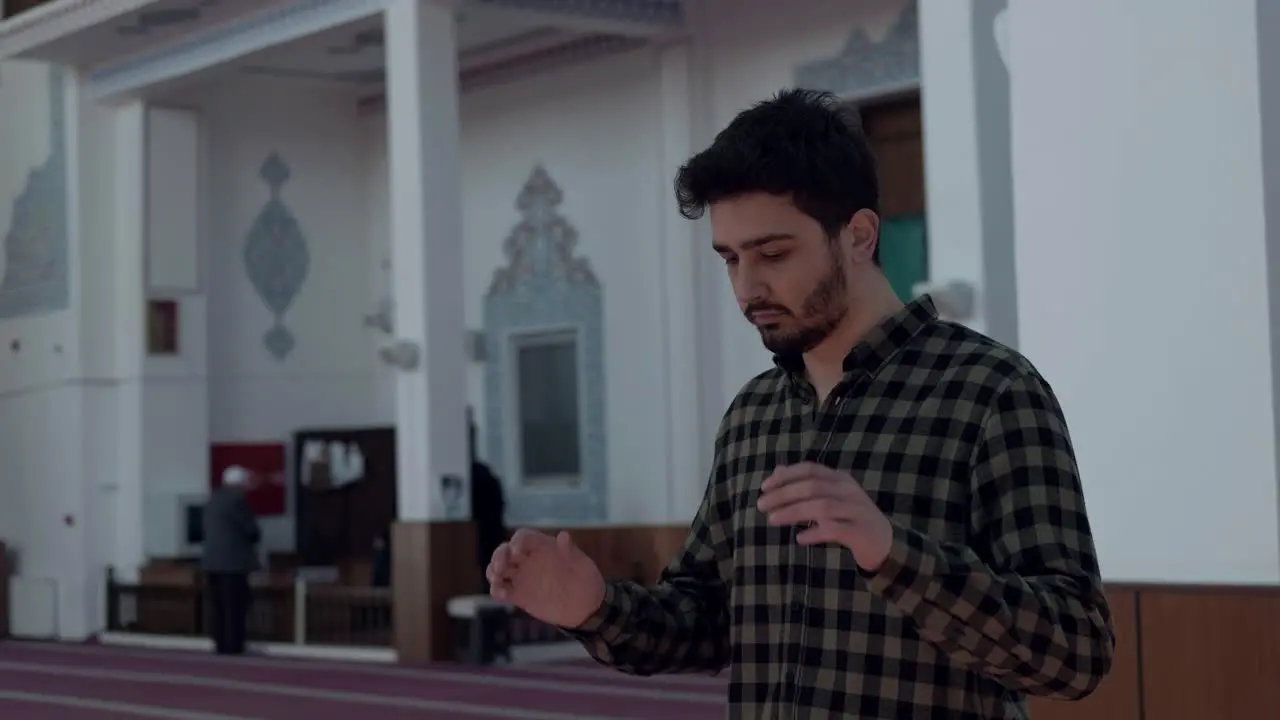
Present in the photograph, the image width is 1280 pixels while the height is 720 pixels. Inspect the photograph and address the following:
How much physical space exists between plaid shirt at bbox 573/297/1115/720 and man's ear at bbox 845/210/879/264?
0.22 feet

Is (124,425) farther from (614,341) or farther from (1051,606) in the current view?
(1051,606)

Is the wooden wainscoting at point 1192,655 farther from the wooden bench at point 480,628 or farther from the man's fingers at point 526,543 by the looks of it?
the wooden bench at point 480,628

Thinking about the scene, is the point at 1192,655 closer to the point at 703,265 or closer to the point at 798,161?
the point at 798,161

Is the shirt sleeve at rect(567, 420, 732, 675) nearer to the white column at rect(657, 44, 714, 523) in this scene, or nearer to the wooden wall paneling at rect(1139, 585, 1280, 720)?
the wooden wall paneling at rect(1139, 585, 1280, 720)

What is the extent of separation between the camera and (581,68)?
12.6 meters

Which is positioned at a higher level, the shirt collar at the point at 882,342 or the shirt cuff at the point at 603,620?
the shirt collar at the point at 882,342

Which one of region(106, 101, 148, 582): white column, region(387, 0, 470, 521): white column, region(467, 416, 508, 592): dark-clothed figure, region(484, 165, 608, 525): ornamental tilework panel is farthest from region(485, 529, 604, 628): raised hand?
region(106, 101, 148, 582): white column

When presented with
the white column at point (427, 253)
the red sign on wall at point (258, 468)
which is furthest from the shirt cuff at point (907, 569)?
the red sign on wall at point (258, 468)

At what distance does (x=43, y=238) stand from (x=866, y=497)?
1329cm

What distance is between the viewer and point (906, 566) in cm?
156

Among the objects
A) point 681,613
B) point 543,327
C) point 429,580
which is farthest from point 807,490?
point 543,327

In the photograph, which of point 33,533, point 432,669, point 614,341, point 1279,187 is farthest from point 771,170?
point 33,533

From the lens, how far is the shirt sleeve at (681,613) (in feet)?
6.32

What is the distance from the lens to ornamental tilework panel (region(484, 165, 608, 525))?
12.5 m
